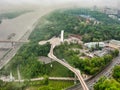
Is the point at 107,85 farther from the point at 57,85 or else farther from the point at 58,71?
the point at 58,71

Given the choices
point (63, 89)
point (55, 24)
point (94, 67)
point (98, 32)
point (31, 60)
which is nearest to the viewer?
point (63, 89)

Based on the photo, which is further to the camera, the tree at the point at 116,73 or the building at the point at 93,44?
the building at the point at 93,44

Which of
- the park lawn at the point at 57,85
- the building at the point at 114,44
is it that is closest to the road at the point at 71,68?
the park lawn at the point at 57,85

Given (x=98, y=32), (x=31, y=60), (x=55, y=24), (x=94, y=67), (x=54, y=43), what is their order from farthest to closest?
(x=55, y=24), (x=98, y=32), (x=54, y=43), (x=31, y=60), (x=94, y=67)

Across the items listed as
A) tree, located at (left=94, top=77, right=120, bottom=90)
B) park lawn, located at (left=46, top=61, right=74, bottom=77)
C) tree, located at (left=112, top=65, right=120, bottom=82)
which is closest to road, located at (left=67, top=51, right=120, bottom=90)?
tree, located at (left=112, top=65, right=120, bottom=82)

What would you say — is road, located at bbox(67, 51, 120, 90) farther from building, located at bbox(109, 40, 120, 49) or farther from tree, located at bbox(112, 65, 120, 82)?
building, located at bbox(109, 40, 120, 49)

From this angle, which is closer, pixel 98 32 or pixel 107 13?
pixel 98 32

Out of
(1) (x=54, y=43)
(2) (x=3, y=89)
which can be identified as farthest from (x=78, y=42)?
(2) (x=3, y=89)

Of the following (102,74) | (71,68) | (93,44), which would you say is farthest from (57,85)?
(93,44)

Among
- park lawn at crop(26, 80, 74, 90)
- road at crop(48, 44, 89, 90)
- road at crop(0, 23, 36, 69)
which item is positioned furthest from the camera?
road at crop(0, 23, 36, 69)

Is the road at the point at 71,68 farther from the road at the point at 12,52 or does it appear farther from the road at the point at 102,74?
the road at the point at 12,52

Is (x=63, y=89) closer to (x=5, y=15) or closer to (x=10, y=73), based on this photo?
(x=10, y=73)
